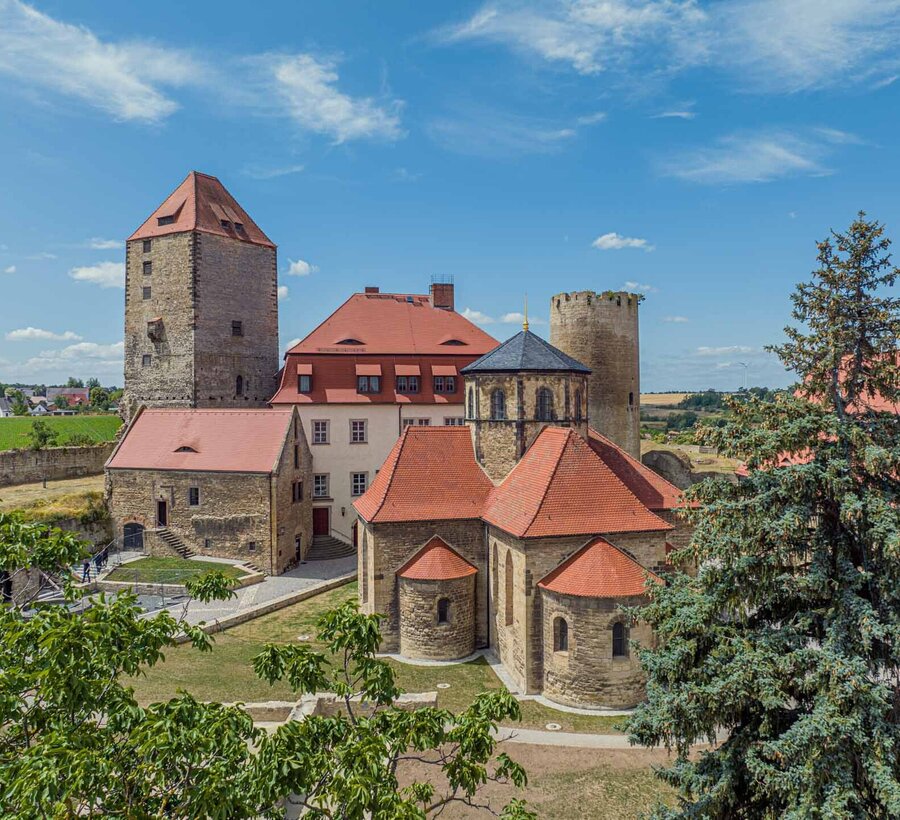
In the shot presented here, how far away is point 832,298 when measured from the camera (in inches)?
377

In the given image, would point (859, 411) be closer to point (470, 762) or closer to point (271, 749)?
point (470, 762)

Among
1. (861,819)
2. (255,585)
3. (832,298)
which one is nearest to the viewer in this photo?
(861,819)

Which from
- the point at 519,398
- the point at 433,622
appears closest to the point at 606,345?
the point at 519,398

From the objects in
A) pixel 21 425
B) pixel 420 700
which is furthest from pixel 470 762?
pixel 21 425

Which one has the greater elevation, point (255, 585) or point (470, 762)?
point (470, 762)

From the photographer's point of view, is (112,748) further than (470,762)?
No

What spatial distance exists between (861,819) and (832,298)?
7.19 metres

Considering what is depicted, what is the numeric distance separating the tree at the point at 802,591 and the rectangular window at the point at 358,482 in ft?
87.6

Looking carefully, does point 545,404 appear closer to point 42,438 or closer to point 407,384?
point 407,384

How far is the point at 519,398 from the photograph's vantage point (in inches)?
886

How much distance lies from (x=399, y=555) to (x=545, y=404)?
7.47 metres

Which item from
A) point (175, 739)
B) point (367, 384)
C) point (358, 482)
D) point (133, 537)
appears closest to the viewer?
point (175, 739)

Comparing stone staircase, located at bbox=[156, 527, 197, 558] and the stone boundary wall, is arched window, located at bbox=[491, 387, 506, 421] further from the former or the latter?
the stone boundary wall

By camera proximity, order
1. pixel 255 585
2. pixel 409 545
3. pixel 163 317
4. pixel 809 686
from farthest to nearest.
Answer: pixel 163 317 < pixel 255 585 < pixel 409 545 < pixel 809 686
